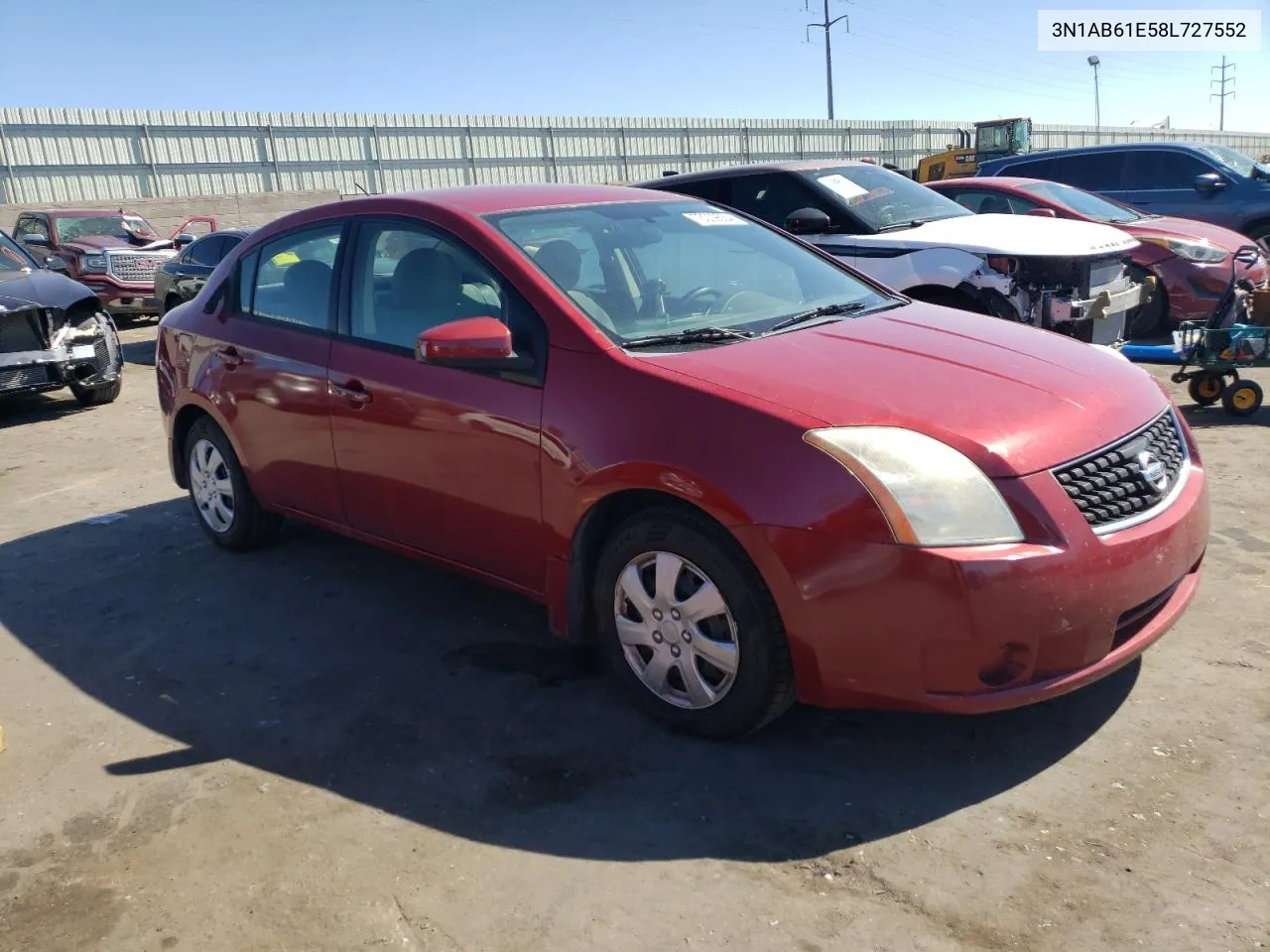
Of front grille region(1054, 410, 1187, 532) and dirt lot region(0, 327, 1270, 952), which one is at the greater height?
front grille region(1054, 410, 1187, 532)

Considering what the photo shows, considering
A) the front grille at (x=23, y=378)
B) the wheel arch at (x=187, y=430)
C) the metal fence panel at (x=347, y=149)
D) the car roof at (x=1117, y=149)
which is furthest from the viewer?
the metal fence panel at (x=347, y=149)

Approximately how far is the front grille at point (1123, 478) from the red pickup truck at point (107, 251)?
12843mm

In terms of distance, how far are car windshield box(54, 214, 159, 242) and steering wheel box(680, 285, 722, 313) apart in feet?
52.2

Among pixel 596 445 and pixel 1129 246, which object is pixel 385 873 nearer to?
pixel 596 445

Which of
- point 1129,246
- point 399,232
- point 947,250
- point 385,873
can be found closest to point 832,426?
point 385,873

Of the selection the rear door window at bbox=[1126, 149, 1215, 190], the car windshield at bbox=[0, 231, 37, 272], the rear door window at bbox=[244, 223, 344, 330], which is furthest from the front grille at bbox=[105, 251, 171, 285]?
the rear door window at bbox=[1126, 149, 1215, 190]

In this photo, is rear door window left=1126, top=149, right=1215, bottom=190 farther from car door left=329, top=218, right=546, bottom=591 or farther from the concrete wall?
the concrete wall

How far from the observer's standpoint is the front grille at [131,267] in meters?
15.1

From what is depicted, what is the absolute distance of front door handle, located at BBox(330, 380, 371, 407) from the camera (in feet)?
13.6

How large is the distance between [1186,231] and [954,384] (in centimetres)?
786

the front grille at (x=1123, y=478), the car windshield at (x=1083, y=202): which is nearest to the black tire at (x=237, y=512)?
the front grille at (x=1123, y=478)

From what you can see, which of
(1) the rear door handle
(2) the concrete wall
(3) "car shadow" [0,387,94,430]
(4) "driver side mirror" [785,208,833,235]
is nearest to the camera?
(1) the rear door handle

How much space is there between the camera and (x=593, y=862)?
2777 mm

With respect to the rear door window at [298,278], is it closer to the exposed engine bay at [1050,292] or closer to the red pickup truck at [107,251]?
the exposed engine bay at [1050,292]
